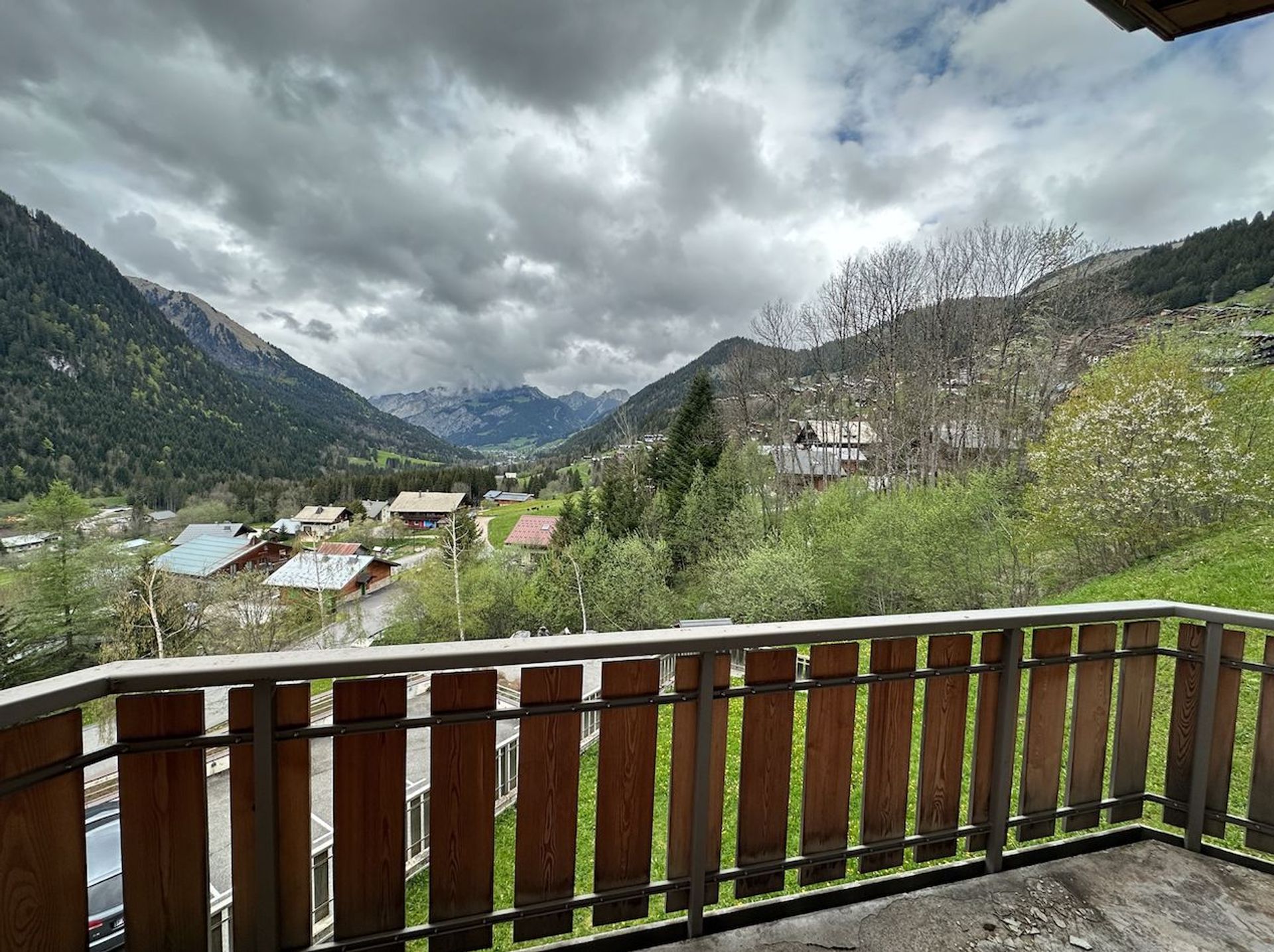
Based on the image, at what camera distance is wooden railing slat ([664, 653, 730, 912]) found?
1.50 meters

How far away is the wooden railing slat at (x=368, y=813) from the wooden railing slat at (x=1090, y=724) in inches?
88.4

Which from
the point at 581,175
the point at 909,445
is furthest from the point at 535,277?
the point at 909,445

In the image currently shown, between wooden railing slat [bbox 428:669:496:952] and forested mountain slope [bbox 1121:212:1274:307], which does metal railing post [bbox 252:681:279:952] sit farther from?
forested mountain slope [bbox 1121:212:1274:307]

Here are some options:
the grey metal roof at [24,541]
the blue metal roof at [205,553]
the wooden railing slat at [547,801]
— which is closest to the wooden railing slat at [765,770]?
the wooden railing slat at [547,801]

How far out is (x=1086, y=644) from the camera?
1.91 metres

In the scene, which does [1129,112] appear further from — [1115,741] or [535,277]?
[535,277]

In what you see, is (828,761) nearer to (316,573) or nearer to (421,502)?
(316,573)

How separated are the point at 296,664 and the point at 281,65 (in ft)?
48.4

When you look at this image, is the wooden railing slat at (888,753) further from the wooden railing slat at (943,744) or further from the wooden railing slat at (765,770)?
the wooden railing slat at (765,770)

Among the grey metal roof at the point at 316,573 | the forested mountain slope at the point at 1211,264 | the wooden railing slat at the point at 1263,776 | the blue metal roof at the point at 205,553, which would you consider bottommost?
the blue metal roof at the point at 205,553

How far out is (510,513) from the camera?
2072 inches

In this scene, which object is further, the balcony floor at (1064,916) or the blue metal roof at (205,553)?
the blue metal roof at (205,553)

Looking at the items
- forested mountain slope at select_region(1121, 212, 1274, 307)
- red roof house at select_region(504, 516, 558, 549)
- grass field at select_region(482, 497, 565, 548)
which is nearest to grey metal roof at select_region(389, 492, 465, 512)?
grass field at select_region(482, 497, 565, 548)

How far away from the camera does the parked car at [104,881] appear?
5.48 ft
